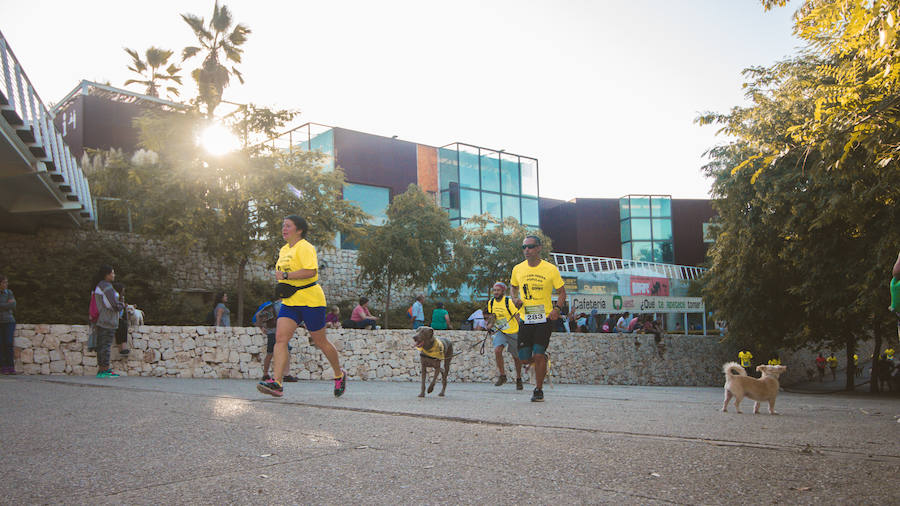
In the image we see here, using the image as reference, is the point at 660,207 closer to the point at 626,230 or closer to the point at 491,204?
the point at 626,230

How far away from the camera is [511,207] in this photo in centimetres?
4678

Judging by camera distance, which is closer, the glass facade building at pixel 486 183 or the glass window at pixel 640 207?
the glass facade building at pixel 486 183

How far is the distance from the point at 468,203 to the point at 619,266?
14.9 metres

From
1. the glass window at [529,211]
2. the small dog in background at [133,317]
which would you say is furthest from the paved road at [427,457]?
the glass window at [529,211]

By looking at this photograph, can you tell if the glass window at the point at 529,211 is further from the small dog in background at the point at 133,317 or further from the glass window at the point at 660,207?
the small dog in background at the point at 133,317

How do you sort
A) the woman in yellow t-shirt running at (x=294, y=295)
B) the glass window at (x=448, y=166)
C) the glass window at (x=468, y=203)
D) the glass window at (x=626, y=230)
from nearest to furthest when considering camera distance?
1. the woman in yellow t-shirt running at (x=294, y=295)
2. the glass window at (x=468, y=203)
3. the glass window at (x=448, y=166)
4. the glass window at (x=626, y=230)

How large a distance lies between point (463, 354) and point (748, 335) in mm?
9359

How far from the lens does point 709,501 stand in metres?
3.06

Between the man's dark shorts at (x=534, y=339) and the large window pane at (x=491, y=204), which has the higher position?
the large window pane at (x=491, y=204)

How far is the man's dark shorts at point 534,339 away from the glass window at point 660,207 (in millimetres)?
52195

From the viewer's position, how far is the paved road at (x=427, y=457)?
3193 mm

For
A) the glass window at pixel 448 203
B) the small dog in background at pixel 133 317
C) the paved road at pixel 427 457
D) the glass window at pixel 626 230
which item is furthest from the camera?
the glass window at pixel 626 230

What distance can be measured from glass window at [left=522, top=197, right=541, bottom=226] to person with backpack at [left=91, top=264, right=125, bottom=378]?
37116 mm

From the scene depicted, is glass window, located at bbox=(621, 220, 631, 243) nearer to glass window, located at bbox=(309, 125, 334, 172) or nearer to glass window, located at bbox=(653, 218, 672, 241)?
glass window, located at bbox=(653, 218, 672, 241)
